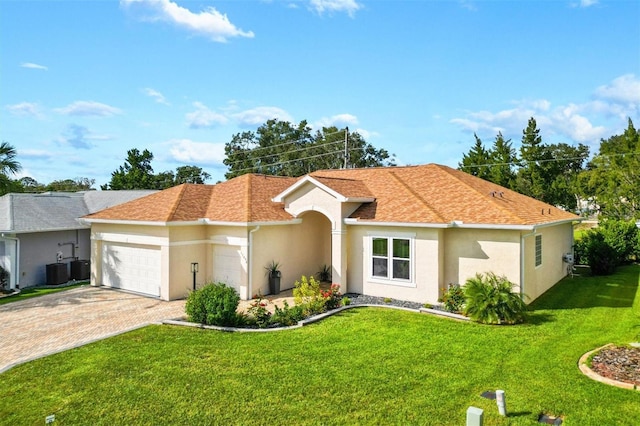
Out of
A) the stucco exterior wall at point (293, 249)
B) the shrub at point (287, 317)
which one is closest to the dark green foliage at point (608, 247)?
the stucco exterior wall at point (293, 249)

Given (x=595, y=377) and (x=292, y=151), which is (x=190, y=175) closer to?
(x=292, y=151)

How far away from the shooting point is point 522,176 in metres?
50.1

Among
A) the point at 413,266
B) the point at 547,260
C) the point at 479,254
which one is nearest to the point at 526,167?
the point at 547,260

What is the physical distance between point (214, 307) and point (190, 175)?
6624cm

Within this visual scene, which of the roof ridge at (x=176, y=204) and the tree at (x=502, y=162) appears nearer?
the roof ridge at (x=176, y=204)

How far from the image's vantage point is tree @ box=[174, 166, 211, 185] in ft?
240

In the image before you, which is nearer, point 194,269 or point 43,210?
point 194,269

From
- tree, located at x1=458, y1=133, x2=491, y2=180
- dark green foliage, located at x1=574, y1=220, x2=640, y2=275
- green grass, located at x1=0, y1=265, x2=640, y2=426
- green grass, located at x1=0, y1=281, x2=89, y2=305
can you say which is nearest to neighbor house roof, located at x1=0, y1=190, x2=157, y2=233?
green grass, located at x1=0, y1=281, x2=89, y2=305

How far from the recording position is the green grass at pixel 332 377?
698cm

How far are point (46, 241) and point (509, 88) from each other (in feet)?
93.6

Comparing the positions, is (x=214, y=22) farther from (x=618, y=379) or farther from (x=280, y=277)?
(x=618, y=379)

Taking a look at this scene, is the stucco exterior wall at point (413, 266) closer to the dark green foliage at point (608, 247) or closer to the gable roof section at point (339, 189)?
the gable roof section at point (339, 189)

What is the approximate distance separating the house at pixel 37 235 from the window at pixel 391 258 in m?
17.2

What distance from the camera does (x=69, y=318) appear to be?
1382 cm
